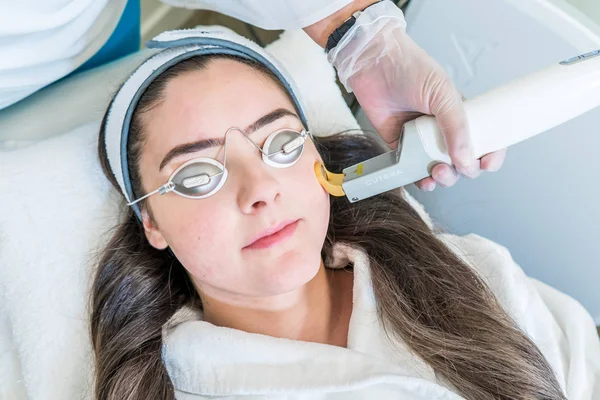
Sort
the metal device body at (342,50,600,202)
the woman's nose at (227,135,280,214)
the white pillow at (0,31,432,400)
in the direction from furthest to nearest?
the white pillow at (0,31,432,400) < the woman's nose at (227,135,280,214) < the metal device body at (342,50,600,202)

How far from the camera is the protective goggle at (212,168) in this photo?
840mm

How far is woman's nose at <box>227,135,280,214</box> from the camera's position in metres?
0.83

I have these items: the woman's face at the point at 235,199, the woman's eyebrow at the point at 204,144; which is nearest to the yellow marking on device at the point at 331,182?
the woman's face at the point at 235,199

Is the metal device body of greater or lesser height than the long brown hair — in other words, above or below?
above

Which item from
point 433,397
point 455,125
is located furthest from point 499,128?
point 433,397

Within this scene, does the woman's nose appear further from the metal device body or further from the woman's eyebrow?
the metal device body

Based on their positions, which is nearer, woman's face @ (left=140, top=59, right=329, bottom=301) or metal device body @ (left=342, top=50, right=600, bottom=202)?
metal device body @ (left=342, top=50, right=600, bottom=202)

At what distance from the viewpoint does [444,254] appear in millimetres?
Result: 1067

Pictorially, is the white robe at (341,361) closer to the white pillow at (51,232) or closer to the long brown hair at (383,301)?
the long brown hair at (383,301)

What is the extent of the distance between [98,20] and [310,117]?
0.49 metres

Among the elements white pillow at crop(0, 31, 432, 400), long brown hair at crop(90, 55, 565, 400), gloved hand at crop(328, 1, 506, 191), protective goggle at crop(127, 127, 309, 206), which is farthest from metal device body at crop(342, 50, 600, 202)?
white pillow at crop(0, 31, 432, 400)

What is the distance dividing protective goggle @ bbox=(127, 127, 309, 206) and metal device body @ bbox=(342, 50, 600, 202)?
0.48ft

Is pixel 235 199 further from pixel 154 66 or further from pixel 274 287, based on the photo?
pixel 154 66

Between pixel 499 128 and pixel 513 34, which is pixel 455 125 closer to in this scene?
pixel 499 128
